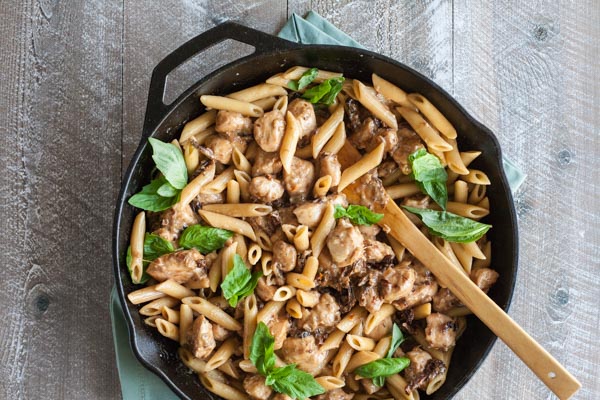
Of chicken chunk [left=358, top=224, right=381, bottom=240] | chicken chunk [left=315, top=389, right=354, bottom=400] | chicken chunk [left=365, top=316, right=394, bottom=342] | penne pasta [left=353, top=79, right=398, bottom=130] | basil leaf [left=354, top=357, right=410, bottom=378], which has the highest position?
penne pasta [left=353, top=79, right=398, bottom=130]

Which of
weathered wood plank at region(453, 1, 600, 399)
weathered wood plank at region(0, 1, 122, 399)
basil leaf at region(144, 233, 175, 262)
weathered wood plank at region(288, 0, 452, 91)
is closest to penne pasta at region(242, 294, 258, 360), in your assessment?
basil leaf at region(144, 233, 175, 262)

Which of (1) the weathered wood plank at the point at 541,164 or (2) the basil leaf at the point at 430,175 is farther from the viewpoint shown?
(1) the weathered wood plank at the point at 541,164

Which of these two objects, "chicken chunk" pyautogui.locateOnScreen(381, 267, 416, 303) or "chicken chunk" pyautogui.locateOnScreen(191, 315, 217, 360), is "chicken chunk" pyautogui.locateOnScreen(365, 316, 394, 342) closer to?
"chicken chunk" pyautogui.locateOnScreen(381, 267, 416, 303)

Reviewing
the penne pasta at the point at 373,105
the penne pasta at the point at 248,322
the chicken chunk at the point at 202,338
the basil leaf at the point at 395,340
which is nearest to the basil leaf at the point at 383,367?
the basil leaf at the point at 395,340

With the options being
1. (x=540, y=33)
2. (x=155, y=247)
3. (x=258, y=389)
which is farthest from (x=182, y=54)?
(x=540, y=33)

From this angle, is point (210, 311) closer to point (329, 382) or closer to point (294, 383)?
point (294, 383)

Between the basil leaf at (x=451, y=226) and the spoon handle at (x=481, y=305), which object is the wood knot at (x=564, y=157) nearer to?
the basil leaf at (x=451, y=226)
